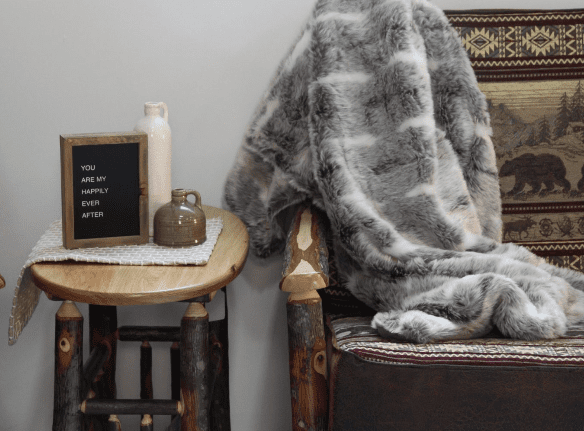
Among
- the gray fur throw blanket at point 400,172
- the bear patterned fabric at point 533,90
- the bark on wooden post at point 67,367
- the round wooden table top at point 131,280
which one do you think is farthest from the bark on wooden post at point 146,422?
the bear patterned fabric at point 533,90

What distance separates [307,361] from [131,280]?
35cm

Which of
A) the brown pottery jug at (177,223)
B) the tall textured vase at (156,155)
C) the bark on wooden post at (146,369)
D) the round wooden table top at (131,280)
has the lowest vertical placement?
the bark on wooden post at (146,369)

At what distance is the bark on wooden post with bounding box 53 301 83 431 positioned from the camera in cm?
116

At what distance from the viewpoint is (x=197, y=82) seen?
157 cm

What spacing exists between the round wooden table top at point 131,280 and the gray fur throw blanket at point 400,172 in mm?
292

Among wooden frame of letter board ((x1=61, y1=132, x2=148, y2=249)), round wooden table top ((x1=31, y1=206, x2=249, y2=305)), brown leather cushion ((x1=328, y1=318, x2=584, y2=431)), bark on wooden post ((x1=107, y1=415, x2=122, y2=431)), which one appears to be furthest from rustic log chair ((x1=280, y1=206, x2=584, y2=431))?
bark on wooden post ((x1=107, y1=415, x2=122, y2=431))

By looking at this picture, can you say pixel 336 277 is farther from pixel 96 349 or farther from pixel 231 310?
pixel 96 349

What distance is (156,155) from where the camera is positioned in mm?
1266

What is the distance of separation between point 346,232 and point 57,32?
877 millimetres

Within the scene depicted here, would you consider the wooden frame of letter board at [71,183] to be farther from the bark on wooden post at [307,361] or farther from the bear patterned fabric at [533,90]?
the bear patterned fabric at [533,90]

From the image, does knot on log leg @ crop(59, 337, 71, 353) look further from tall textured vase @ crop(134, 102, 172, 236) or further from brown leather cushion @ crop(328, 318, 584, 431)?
brown leather cushion @ crop(328, 318, 584, 431)

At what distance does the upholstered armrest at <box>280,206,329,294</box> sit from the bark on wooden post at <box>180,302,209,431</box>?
176mm

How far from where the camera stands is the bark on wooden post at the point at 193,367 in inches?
45.3

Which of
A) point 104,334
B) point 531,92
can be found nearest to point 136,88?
point 104,334
